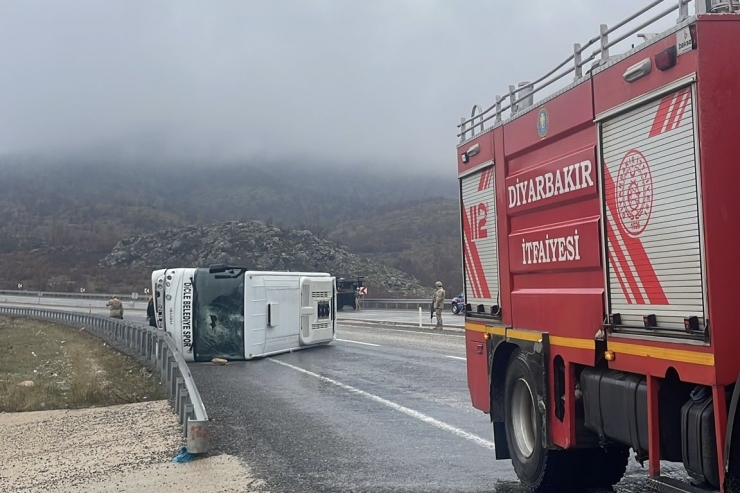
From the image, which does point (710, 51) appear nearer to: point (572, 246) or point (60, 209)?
point (572, 246)

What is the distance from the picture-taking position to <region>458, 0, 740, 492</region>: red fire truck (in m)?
4.25

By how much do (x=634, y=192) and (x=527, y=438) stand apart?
2.57m

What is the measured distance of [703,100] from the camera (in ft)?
14.1

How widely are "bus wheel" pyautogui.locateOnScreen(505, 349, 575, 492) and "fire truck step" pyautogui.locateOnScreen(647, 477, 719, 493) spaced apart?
1537 mm

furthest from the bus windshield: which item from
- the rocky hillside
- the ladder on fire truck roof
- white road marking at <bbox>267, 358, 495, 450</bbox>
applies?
the rocky hillside

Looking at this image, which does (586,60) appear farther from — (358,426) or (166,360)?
(166,360)

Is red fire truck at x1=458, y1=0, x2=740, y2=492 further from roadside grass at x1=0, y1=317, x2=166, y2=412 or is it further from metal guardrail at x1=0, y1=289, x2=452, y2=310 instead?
metal guardrail at x1=0, y1=289, x2=452, y2=310

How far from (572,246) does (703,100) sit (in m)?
1.78

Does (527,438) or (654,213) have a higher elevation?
(654,213)

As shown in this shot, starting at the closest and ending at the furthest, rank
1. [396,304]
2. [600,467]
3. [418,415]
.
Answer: [600,467] → [418,415] → [396,304]

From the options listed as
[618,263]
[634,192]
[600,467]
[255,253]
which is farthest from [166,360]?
[255,253]

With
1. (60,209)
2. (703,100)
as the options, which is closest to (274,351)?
(703,100)

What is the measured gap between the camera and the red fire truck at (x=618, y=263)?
13.9ft

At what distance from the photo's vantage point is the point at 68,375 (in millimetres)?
17625
